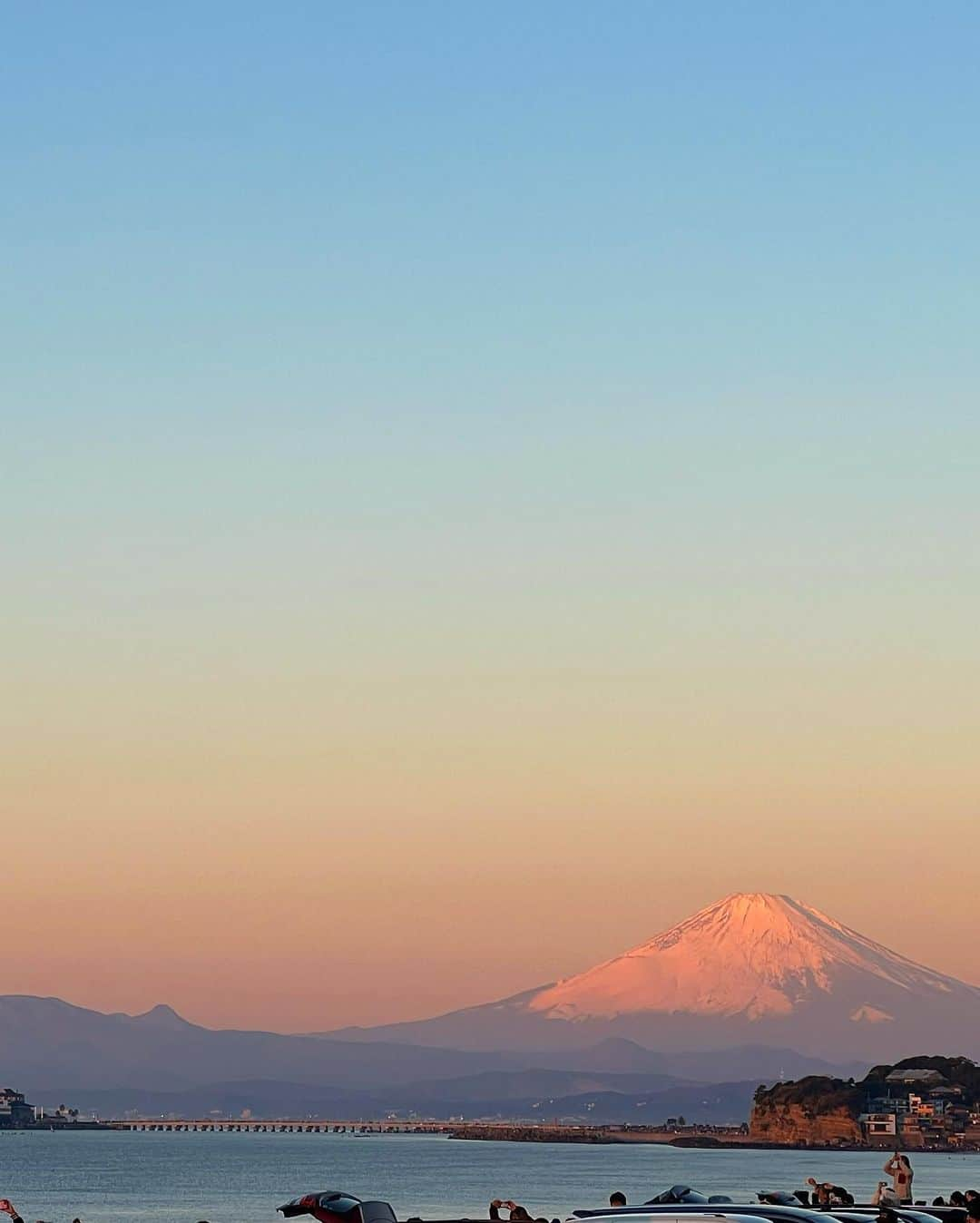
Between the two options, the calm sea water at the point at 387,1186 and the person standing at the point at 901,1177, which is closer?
the person standing at the point at 901,1177

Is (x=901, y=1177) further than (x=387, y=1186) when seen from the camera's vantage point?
No

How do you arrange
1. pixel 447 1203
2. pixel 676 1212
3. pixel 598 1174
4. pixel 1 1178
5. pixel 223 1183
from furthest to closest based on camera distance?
pixel 598 1174, pixel 1 1178, pixel 223 1183, pixel 447 1203, pixel 676 1212

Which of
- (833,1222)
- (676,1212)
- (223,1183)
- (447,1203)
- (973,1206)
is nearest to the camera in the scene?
(676,1212)

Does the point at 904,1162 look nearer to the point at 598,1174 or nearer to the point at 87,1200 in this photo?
Answer: the point at 87,1200

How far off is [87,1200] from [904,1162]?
100 metres

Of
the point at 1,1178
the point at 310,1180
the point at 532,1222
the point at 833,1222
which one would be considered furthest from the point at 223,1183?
the point at 833,1222

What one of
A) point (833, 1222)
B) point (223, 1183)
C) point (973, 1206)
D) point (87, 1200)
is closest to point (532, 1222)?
point (973, 1206)

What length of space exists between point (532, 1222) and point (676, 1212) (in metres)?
21.4

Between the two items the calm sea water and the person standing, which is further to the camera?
the calm sea water

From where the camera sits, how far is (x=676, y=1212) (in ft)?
64.6

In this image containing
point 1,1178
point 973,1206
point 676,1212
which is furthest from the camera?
point 1,1178

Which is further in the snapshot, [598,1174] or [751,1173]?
[598,1174]

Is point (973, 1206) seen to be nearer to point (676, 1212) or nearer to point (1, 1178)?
point (676, 1212)

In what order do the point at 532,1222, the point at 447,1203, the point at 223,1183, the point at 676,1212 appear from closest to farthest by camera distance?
→ the point at 676,1212 < the point at 532,1222 < the point at 447,1203 < the point at 223,1183
